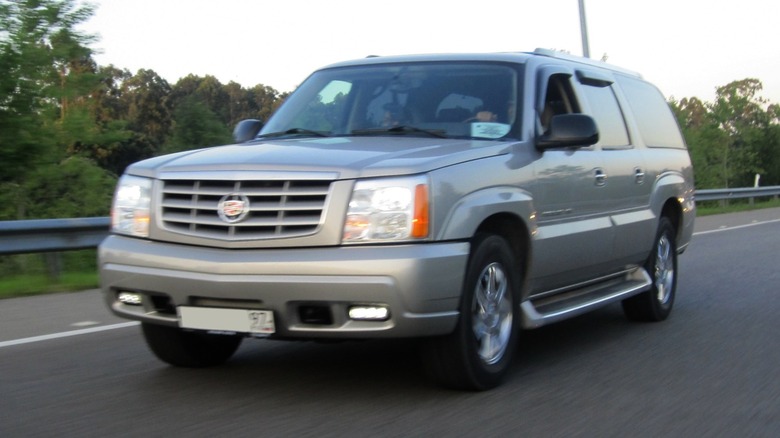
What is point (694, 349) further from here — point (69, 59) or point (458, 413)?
point (69, 59)

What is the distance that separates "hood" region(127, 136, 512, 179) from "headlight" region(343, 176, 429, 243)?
0.36 feet

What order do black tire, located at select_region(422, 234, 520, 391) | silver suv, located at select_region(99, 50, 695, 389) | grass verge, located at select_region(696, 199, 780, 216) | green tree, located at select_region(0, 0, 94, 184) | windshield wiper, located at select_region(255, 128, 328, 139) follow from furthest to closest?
grass verge, located at select_region(696, 199, 780, 216) < green tree, located at select_region(0, 0, 94, 184) < windshield wiper, located at select_region(255, 128, 328, 139) < black tire, located at select_region(422, 234, 520, 391) < silver suv, located at select_region(99, 50, 695, 389)

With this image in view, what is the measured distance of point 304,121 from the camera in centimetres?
672

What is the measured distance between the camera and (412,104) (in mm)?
6371

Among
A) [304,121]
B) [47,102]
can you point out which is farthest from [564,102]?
[47,102]

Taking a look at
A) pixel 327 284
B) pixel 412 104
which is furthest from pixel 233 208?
pixel 412 104

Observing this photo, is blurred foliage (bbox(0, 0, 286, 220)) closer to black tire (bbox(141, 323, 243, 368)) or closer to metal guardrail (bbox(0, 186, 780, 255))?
metal guardrail (bbox(0, 186, 780, 255))

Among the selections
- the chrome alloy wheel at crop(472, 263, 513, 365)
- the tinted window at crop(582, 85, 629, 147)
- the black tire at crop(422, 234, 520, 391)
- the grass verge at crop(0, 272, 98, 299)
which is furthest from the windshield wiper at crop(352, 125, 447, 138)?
the grass verge at crop(0, 272, 98, 299)

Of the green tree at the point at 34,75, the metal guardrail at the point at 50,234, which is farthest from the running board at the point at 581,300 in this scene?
the green tree at the point at 34,75

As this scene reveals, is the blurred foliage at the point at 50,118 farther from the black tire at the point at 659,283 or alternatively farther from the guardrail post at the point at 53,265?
the black tire at the point at 659,283

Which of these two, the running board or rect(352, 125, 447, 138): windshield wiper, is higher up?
rect(352, 125, 447, 138): windshield wiper

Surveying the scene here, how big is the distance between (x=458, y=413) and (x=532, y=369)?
1265 mm

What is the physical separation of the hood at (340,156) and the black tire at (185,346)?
91cm

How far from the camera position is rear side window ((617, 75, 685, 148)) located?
8.12 meters
